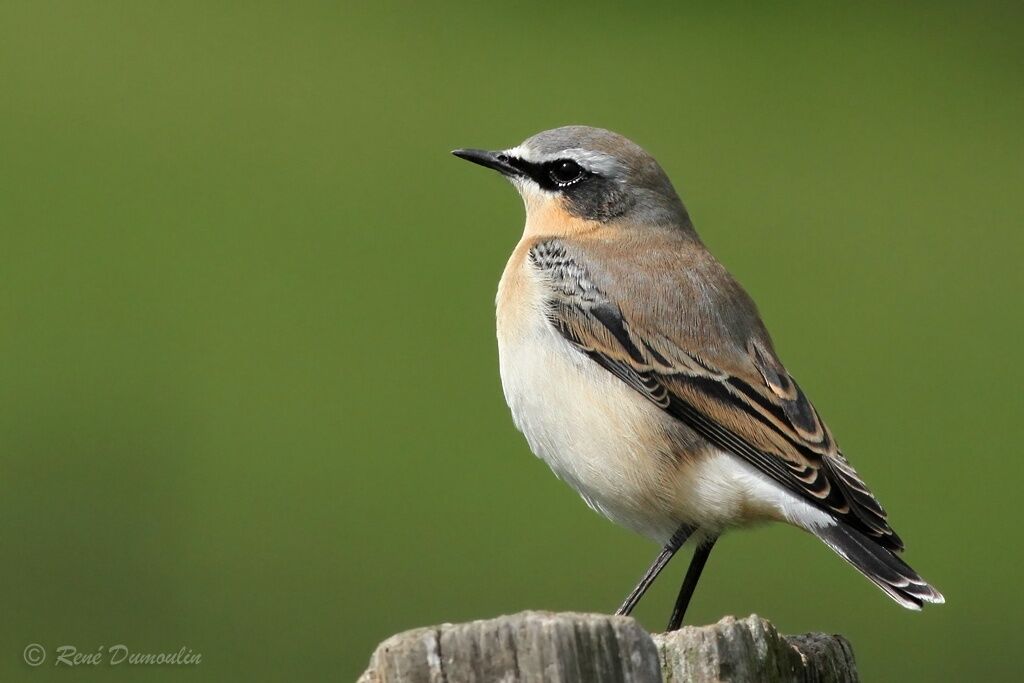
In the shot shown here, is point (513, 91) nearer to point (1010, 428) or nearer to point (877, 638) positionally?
point (1010, 428)

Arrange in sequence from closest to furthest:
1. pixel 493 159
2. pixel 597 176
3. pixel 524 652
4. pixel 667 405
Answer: pixel 524 652 < pixel 667 405 < pixel 597 176 < pixel 493 159

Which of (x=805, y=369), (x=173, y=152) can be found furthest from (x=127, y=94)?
(x=805, y=369)

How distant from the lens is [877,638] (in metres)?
9.22

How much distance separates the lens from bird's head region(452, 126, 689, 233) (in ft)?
21.6

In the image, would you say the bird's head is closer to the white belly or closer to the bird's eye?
the bird's eye

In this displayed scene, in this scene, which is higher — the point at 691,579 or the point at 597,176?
the point at 597,176

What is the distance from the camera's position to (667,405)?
5.73 m

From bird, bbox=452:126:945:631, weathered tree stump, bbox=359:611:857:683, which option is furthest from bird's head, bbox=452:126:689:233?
weathered tree stump, bbox=359:611:857:683

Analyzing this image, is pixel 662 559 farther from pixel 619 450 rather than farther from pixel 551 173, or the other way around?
pixel 551 173

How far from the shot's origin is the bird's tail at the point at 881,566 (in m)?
4.99

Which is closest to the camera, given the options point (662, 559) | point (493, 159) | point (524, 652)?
point (524, 652)

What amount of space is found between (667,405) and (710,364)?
24cm

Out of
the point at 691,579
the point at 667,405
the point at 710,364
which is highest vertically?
the point at 710,364

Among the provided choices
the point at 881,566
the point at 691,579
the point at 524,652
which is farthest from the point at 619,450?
the point at 524,652
